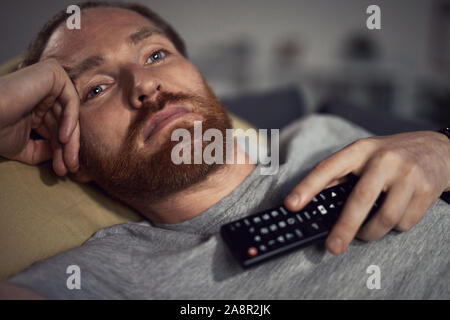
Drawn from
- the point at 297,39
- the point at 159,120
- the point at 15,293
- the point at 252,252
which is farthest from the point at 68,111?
the point at 297,39

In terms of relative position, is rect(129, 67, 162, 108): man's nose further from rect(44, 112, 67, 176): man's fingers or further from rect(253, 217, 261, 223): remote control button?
rect(253, 217, 261, 223): remote control button

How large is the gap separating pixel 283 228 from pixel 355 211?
0.10m

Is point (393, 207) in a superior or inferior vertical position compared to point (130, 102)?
inferior

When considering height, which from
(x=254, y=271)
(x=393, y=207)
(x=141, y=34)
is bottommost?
(x=254, y=271)

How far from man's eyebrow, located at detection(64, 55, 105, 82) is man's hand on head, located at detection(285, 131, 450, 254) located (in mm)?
487

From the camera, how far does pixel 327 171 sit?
0.48 metres

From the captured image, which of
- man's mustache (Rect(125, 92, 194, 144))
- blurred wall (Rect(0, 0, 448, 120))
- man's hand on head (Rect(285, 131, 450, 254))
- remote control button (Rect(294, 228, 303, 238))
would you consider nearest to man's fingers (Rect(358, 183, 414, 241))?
man's hand on head (Rect(285, 131, 450, 254))

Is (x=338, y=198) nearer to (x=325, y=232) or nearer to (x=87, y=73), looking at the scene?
(x=325, y=232)

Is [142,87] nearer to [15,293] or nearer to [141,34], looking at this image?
[141,34]

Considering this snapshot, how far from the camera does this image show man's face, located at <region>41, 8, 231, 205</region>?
643mm

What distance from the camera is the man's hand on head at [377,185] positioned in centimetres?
47

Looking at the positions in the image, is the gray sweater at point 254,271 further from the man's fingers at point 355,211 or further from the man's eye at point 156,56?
the man's eye at point 156,56

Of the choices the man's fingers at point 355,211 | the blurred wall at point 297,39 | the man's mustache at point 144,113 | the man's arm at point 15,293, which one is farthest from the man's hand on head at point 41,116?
the blurred wall at point 297,39

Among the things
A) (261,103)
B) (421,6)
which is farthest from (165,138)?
(421,6)
